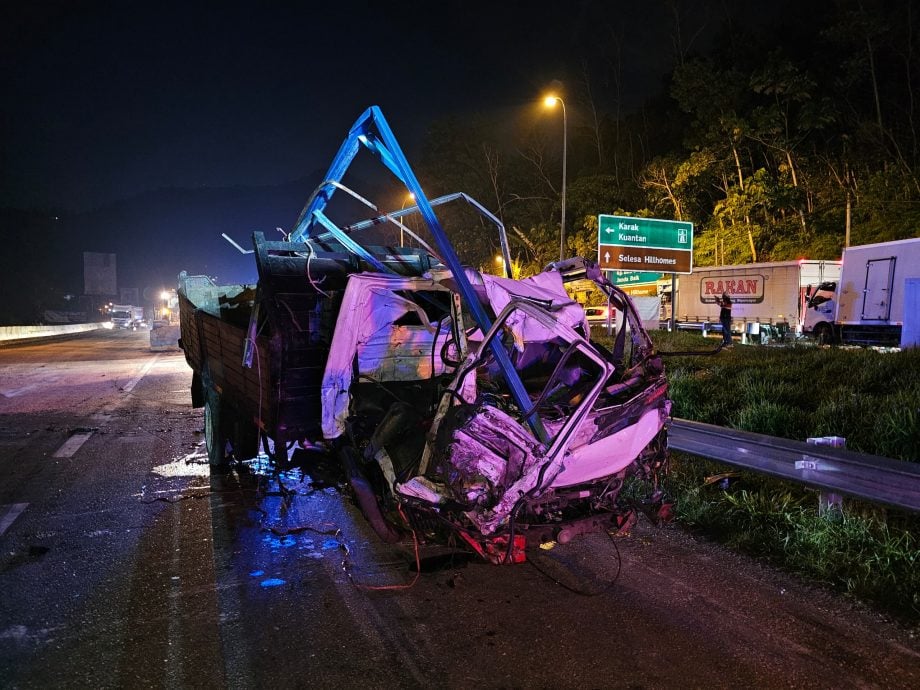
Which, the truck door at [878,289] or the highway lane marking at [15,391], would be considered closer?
the highway lane marking at [15,391]

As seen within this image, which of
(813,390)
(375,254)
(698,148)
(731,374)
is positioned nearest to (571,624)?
(375,254)

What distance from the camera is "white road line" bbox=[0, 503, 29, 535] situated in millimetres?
5301

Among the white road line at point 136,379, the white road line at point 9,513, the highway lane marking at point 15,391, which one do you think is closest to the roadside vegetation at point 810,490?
the white road line at point 9,513

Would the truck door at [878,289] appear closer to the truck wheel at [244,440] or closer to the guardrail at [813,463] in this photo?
the guardrail at [813,463]

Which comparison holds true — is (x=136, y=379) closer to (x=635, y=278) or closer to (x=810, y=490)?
(x=810, y=490)

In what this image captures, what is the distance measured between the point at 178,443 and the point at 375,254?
4.51 meters

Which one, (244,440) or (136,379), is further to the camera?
(136,379)

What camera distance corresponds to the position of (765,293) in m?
26.6

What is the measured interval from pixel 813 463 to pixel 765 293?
24390 mm

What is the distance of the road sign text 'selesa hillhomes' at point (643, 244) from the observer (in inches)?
797

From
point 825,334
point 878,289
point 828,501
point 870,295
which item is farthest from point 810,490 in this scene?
point 825,334

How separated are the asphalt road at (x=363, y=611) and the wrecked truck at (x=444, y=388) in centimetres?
50

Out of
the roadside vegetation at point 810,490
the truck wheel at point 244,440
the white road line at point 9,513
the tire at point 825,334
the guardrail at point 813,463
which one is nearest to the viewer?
the guardrail at point 813,463

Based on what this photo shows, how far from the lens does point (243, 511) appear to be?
5855 millimetres
